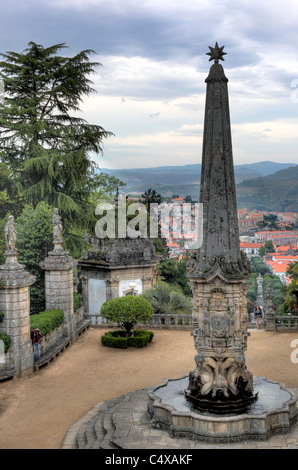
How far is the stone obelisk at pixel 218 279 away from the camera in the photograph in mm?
10977

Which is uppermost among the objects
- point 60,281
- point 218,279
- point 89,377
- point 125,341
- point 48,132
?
point 48,132

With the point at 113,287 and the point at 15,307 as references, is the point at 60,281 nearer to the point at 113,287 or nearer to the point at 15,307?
the point at 15,307

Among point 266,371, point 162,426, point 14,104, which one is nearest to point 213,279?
point 162,426

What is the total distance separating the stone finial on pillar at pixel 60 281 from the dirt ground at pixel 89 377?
1.18 m

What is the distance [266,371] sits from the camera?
53.0ft

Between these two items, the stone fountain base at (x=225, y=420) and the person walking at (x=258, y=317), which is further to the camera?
the person walking at (x=258, y=317)

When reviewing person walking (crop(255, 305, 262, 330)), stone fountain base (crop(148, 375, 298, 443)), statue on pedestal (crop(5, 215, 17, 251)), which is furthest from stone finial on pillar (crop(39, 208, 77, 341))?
stone fountain base (crop(148, 375, 298, 443))

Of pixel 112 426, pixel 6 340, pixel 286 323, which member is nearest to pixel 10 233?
pixel 6 340

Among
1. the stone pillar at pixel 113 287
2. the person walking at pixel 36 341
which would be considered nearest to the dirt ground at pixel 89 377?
→ the person walking at pixel 36 341

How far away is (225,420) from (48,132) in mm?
23611

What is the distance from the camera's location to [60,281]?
20125 millimetres

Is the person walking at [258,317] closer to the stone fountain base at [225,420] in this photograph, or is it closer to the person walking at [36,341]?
the person walking at [36,341]

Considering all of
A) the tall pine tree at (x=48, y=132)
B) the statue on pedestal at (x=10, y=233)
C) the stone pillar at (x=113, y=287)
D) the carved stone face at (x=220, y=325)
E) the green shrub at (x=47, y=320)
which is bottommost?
the green shrub at (x=47, y=320)

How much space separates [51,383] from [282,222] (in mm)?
82107
